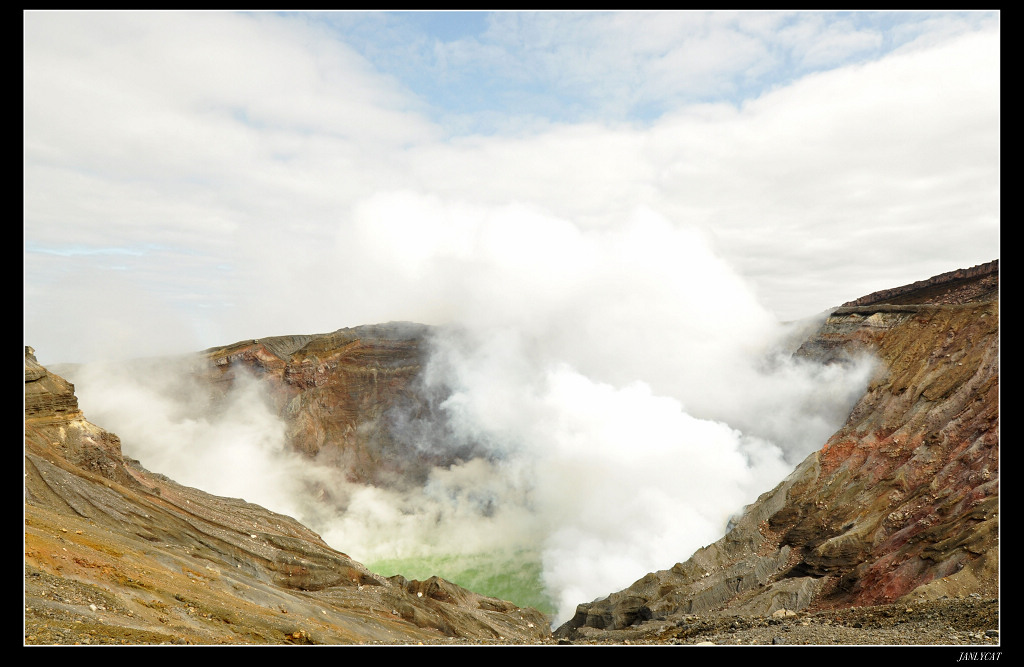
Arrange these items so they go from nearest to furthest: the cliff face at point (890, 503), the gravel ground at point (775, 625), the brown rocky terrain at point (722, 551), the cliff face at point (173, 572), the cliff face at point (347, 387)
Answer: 1. the gravel ground at point (775, 625)
2. the cliff face at point (173, 572)
3. the brown rocky terrain at point (722, 551)
4. the cliff face at point (890, 503)
5. the cliff face at point (347, 387)

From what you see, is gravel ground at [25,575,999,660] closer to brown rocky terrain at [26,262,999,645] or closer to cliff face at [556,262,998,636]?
brown rocky terrain at [26,262,999,645]

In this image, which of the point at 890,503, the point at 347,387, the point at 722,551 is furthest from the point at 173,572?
the point at 347,387

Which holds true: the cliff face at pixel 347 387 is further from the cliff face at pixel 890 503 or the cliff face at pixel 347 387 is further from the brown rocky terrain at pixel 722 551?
the cliff face at pixel 890 503

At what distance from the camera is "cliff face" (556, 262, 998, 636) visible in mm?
19625

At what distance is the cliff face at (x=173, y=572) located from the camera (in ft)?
44.4

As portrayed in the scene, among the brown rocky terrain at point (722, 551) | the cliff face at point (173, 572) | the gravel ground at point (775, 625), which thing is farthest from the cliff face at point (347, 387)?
the gravel ground at point (775, 625)

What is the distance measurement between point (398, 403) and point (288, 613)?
150 ft

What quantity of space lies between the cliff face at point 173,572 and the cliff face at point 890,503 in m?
9.65

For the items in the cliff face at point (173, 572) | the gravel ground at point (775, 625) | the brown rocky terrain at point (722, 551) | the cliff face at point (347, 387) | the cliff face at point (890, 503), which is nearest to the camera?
the gravel ground at point (775, 625)

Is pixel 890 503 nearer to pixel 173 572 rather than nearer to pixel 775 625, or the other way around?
pixel 775 625

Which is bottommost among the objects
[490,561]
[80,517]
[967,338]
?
[490,561]

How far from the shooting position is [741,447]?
137 ft
